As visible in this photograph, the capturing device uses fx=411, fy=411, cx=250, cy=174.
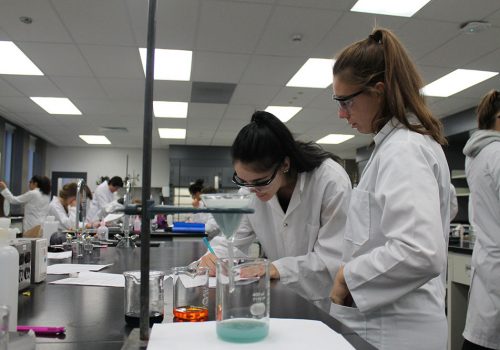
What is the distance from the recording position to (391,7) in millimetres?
3352

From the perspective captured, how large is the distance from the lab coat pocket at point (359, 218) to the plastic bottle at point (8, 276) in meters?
0.81

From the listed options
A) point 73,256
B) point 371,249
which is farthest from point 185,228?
point 371,249

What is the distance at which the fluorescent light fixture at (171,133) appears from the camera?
8.26 metres

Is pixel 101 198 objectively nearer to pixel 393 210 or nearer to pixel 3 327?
pixel 393 210

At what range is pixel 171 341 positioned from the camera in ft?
2.23

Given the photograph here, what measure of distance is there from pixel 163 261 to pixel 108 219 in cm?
147

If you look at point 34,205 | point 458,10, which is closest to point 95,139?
point 34,205

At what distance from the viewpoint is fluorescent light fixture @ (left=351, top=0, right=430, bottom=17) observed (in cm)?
327

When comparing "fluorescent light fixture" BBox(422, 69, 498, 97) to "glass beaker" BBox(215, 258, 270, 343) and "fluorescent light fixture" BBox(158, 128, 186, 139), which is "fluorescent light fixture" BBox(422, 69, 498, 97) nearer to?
"glass beaker" BBox(215, 258, 270, 343)

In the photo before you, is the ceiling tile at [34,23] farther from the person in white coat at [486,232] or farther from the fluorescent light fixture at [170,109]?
the person in white coat at [486,232]

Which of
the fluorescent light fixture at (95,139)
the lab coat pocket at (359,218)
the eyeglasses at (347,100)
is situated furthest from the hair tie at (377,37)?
the fluorescent light fixture at (95,139)

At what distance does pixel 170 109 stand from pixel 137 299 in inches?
235

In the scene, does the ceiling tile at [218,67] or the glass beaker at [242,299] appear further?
the ceiling tile at [218,67]

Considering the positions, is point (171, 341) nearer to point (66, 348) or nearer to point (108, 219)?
point (66, 348)
